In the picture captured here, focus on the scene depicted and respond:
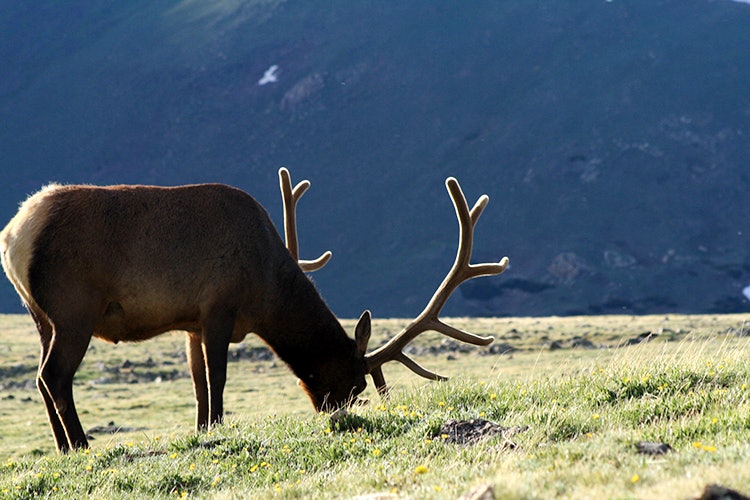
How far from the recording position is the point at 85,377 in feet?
105

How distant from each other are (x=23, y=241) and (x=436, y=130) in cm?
14790

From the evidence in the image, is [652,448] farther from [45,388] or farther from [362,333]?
[45,388]

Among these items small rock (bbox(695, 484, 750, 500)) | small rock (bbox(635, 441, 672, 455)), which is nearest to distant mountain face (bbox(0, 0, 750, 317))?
small rock (bbox(635, 441, 672, 455))

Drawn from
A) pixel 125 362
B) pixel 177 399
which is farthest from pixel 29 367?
pixel 177 399

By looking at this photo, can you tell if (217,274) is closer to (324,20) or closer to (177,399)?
(177,399)

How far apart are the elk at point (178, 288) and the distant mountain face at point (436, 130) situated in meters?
107

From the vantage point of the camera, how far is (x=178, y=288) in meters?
9.77

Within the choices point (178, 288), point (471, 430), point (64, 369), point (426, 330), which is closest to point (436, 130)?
point (426, 330)

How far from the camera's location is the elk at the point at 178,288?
30.4 ft

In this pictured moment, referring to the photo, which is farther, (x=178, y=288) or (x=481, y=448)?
(x=178, y=288)

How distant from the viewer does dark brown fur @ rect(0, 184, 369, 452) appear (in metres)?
9.27

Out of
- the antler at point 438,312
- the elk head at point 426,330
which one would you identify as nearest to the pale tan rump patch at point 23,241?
the elk head at point 426,330

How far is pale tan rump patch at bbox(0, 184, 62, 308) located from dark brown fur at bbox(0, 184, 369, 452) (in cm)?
1

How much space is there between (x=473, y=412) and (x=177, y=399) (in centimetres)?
1980
